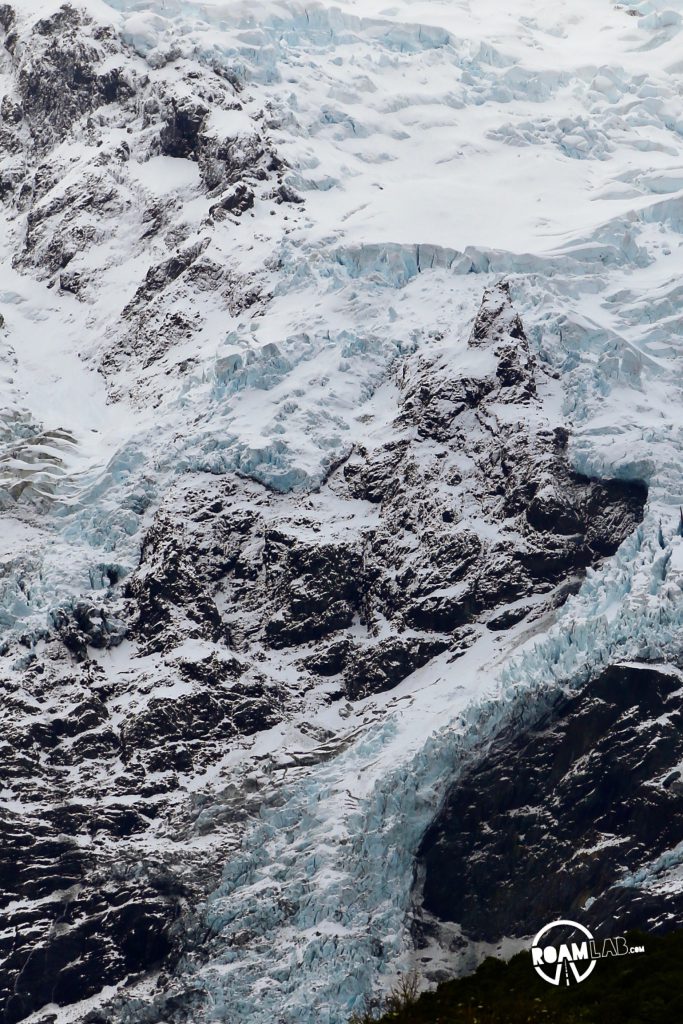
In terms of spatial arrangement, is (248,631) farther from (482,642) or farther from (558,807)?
(558,807)

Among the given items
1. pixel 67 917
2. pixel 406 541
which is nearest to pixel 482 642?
pixel 406 541

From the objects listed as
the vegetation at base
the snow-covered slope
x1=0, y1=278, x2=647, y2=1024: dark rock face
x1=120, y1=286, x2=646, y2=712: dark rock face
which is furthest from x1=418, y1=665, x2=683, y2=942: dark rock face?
the vegetation at base

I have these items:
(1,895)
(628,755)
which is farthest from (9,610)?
(628,755)

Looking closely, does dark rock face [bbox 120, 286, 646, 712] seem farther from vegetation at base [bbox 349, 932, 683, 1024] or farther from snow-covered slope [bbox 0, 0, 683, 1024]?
vegetation at base [bbox 349, 932, 683, 1024]

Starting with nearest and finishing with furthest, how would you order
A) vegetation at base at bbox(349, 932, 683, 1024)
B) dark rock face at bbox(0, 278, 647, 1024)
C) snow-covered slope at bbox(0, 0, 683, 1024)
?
vegetation at base at bbox(349, 932, 683, 1024) → snow-covered slope at bbox(0, 0, 683, 1024) → dark rock face at bbox(0, 278, 647, 1024)

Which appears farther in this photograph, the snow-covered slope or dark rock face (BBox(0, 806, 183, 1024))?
dark rock face (BBox(0, 806, 183, 1024))

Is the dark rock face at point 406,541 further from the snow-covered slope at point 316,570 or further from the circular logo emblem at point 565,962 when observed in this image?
the circular logo emblem at point 565,962
